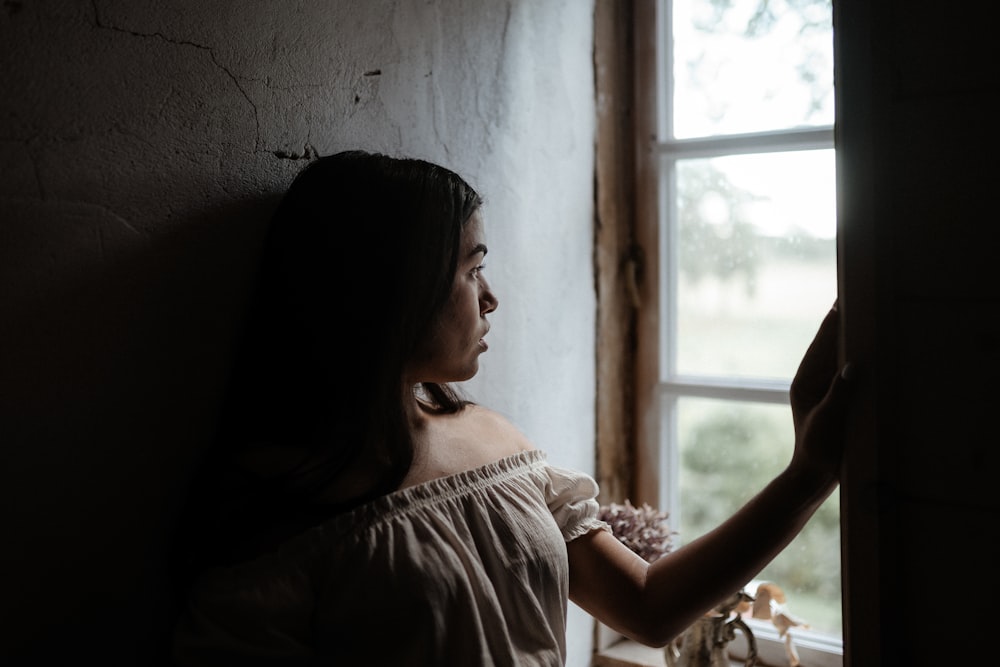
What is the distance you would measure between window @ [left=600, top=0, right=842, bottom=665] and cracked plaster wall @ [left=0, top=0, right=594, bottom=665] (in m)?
0.69

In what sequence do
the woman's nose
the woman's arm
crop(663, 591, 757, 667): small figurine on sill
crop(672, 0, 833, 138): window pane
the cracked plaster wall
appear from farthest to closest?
crop(672, 0, 833, 138): window pane, crop(663, 591, 757, 667): small figurine on sill, the woman's nose, the woman's arm, the cracked plaster wall

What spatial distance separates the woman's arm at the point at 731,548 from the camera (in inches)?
34.4

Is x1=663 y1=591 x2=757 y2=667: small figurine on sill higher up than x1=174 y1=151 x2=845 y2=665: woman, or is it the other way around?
→ x1=174 y1=151 x2=845 y2=665: woman

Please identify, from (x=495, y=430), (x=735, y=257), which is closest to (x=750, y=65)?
(x=735, y=257)

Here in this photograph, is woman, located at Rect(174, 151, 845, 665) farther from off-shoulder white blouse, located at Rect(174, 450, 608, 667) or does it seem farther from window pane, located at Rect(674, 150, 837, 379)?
window pane, located at Rect(674, 150, 837, 379)

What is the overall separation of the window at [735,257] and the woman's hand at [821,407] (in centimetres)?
70

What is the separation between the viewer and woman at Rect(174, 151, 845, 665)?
0.82m

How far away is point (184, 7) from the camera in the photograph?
0.87 meters

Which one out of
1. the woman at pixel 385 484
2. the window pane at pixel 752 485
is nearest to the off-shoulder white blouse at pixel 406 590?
the woman at pixel 385 484

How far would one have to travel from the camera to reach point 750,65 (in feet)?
5.23

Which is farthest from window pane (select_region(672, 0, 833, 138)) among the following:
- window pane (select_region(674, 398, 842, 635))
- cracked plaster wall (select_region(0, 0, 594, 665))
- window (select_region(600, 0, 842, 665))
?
cracked plaster wall (select_region(0, 0, 594, 665))

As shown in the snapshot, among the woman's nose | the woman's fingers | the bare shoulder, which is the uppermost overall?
the woman's nose

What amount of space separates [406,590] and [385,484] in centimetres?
12

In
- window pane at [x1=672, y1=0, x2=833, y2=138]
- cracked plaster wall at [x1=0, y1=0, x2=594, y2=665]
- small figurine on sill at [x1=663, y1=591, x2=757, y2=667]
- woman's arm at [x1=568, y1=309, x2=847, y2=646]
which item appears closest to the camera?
cracked plaster wall at [x1=0, y1=0, x2=594, y2=665]
